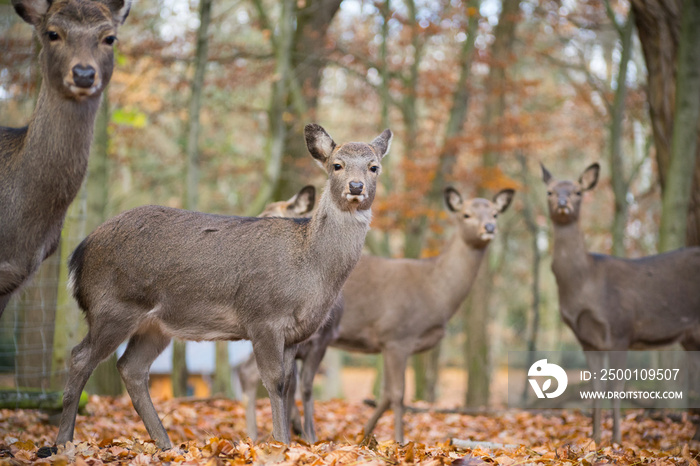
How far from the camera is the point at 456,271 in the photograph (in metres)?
8.69

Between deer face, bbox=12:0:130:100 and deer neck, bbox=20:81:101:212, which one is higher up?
deer face, bbox=12:0:130:100

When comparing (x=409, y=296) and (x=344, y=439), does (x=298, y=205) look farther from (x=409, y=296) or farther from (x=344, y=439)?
(x=344, y=439)

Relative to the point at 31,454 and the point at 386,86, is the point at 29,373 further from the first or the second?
the point at 386,86

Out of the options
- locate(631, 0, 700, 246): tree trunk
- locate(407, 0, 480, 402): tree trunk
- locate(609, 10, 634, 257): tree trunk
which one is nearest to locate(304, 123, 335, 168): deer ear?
locate(631, 0, 700, 246): tree trunk

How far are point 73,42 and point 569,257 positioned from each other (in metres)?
6.16

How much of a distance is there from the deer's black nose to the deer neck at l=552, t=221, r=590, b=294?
410cm

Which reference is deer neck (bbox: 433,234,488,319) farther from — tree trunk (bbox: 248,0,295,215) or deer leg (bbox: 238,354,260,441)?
tree trunk (bbox: 248,0,295,215)

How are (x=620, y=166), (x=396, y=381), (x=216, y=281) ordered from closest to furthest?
(x=216, y=281)
(x=396, y=381)
(x=620, y=166)

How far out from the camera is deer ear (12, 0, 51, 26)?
4992mm

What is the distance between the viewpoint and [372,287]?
869 centimetres

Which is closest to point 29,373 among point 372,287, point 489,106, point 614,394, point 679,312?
point 372,287

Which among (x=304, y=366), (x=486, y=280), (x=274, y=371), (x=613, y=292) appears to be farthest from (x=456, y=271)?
(x=486, y=280)

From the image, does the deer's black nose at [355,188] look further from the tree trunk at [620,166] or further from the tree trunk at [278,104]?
the tree trunk at [620,166]

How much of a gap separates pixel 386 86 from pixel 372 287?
7.24 metres
